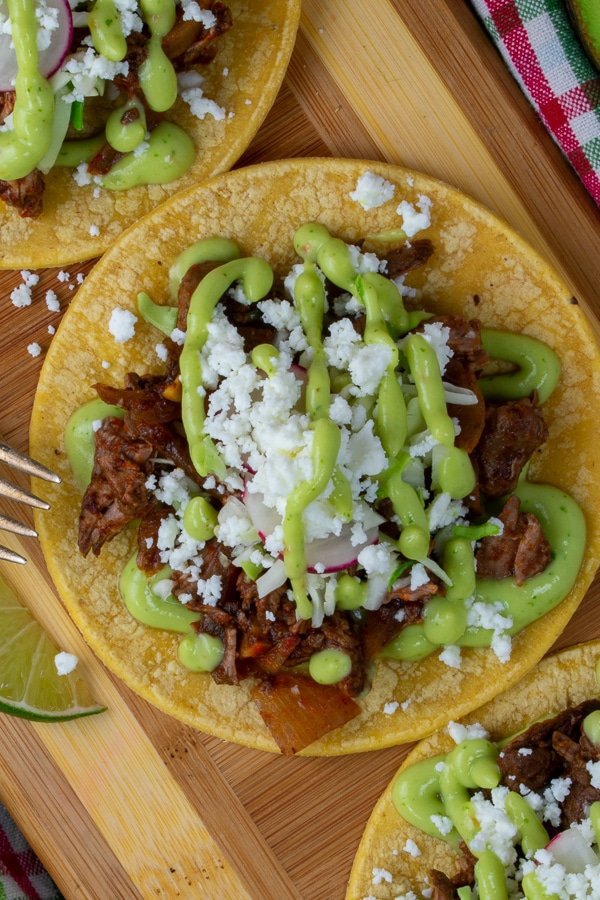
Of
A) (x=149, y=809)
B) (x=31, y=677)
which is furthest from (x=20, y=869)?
(x=31, y=677)

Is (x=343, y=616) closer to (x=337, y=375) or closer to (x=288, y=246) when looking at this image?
(x=337, y=375)

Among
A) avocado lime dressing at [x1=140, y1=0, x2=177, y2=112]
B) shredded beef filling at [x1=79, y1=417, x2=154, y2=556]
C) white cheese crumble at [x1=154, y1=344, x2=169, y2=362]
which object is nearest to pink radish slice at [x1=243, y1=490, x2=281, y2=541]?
shredded beef filling at [x1=79, y1=417, x2=154, y2=556]

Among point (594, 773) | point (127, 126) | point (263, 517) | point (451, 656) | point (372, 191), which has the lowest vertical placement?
point (594, 773)

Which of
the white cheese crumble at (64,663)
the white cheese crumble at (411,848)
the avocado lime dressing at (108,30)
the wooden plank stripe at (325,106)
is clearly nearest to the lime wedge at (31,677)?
the white cheese crumble at (64,663)

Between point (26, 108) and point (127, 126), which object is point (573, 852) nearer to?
point (127, 126)

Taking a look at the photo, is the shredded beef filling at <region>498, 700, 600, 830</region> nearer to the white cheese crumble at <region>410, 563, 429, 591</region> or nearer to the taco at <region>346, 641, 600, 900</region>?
the taco at <region>346, 641, 600, 900</region>

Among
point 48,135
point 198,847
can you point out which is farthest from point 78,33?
point 198,847
